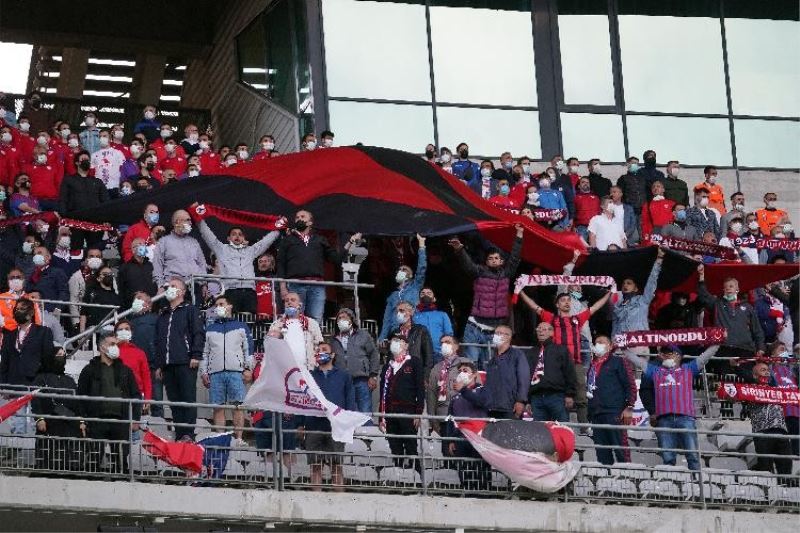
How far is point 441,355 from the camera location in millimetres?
21672

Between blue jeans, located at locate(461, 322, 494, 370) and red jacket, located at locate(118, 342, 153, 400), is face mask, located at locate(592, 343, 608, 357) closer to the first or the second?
blue jeans, located at locate(461, 322, 494, 370)

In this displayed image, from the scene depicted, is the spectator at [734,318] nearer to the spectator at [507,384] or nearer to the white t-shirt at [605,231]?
the white t-shirt at [605,231]

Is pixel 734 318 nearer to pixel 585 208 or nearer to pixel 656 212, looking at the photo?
pixel 656 212

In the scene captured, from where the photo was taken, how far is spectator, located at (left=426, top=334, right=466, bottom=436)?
2053 cm

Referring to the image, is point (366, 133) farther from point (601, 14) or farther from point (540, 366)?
point (540, 366)

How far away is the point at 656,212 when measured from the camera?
92.3 ft

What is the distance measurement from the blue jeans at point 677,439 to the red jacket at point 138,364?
562cm

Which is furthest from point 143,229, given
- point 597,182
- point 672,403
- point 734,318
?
point 597,182

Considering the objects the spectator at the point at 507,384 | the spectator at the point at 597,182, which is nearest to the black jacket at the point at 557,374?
the spectator at the point at 507,384

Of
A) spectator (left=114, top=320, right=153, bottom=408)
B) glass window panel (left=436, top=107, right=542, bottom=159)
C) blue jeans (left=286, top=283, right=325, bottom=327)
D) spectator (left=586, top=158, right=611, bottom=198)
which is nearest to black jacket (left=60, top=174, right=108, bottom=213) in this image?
blue jeans (left=286, top=283, right=325, bottom=327)

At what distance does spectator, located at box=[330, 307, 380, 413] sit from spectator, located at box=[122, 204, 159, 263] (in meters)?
3.51

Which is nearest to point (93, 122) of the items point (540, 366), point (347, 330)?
point (347, 330)

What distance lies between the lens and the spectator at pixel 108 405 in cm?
1864

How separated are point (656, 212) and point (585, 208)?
40.6 inches
